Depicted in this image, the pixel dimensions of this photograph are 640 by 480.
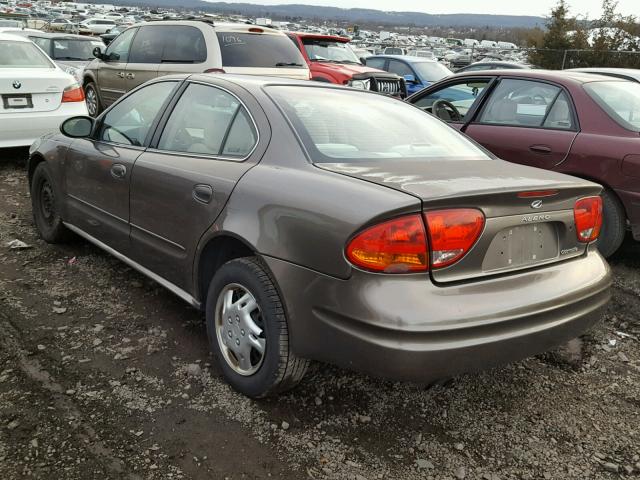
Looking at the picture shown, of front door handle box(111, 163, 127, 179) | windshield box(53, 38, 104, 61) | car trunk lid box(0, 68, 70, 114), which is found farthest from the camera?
windshield box(53, 38, 104, 61)

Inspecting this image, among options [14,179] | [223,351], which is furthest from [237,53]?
[223,351]

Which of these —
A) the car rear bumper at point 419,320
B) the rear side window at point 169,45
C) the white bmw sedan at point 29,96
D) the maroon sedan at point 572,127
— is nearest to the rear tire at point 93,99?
the rear side window at point 169,45

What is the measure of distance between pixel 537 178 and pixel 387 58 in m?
12.0

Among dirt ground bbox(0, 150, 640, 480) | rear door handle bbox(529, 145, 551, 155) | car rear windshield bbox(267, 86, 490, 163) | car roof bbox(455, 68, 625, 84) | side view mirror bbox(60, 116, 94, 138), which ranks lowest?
dirt ground bbox(0, 150, 640, 480)

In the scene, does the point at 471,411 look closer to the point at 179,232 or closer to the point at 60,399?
the point at 179,232

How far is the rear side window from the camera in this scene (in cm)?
802

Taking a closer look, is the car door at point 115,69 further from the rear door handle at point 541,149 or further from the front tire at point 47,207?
the rear door handle at point 541,149

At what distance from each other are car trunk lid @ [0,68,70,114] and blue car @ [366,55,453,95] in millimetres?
7800

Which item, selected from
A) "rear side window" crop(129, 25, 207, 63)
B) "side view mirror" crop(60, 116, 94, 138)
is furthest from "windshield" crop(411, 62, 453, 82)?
"side view mirror" crop(60, 116, 94, 138)

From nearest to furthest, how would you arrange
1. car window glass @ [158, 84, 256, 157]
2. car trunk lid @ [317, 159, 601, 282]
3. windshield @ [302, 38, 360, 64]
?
car trunk lid @ [317, 159, 601, 282], car window glass @ [158, 84, 256, 157], windshield @ [302, 38, 360, 64]

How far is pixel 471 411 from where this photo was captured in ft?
9.30

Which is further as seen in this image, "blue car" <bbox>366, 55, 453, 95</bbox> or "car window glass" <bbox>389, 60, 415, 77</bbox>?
"car window glass" <bbox>389, 60, 415, 77</bbox>

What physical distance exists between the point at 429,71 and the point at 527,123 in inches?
349

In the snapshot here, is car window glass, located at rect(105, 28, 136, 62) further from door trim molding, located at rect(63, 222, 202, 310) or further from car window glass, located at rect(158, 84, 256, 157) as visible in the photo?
car window glass, located at rect(158, 84, 256, 157)
